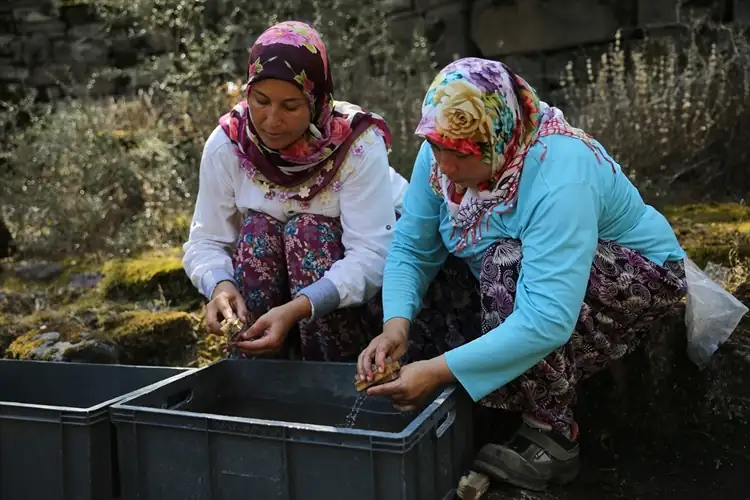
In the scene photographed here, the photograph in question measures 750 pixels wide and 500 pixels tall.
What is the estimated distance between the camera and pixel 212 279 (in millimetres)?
2389

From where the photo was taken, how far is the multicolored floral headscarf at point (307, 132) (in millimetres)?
2213

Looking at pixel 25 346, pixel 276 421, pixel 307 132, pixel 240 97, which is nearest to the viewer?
pixel 276 421

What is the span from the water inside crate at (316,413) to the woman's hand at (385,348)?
0.23m

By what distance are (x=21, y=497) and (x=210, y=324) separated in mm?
655

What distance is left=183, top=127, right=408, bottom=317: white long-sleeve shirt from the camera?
2277 mm

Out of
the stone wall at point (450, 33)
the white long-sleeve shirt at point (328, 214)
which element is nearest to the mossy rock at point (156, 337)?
the white long-sleeve shirt at point (328, 214)

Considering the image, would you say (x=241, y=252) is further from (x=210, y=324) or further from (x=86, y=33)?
(x=86, y=33)

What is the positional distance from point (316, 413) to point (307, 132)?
0.83 meters

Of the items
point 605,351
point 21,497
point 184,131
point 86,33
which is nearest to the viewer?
point 21,497

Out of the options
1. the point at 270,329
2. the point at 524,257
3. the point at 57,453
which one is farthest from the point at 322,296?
the point at 57,453

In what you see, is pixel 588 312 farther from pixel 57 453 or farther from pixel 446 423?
pixel 57 453

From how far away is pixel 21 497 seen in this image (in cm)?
186

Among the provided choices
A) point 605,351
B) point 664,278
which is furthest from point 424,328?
point 664,278

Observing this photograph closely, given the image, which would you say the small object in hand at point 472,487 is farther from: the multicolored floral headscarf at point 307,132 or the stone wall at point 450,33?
the stone wall at point 450,33
